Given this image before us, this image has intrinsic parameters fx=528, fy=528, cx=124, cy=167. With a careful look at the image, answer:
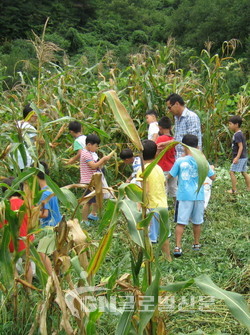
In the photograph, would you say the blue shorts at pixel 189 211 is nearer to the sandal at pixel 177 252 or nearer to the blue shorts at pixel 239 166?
the sandal at pixel 177 252

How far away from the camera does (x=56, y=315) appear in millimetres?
3127

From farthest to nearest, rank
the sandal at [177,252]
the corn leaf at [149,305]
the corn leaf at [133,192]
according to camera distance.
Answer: the sandal at [177,252] < the corn leaf at [133,192] < the corn leaf at [149,305]

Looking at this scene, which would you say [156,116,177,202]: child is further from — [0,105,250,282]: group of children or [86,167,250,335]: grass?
[86,167,250,335]: grass

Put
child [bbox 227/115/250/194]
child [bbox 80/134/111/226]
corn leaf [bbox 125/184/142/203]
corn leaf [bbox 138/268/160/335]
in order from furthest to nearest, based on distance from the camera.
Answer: child [bbox 227/115/250/194] → child [bbox 80/134/111/226] → corn leaf [bbox 125/184/142/203] → corn leaf [bbox 138/268/160/335]

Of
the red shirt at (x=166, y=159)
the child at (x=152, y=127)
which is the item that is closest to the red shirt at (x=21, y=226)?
the red shirt at (x=166, y=159)

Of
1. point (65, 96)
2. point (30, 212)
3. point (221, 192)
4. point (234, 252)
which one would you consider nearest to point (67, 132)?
point (65, 96)

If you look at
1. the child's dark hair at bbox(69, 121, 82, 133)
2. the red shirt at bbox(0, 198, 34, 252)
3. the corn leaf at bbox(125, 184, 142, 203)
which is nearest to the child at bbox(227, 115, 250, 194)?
the child's dark hair at bbox(69, 121, 82, 133)

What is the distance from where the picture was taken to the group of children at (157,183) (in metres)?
3.84

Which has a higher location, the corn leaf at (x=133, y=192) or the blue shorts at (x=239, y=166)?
the corn leaf at (x=133, y=192)

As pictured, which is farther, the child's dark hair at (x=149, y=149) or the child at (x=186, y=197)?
the child at (x=186, y=197)

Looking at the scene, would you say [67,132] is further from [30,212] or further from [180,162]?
[30,212]

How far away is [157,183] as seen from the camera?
177 inches

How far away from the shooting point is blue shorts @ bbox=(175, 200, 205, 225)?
4758 mm

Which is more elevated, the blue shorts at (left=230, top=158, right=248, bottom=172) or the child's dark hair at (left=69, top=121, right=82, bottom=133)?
the child's dark hair at (left=69, top=121, right=82, bottom=133)
